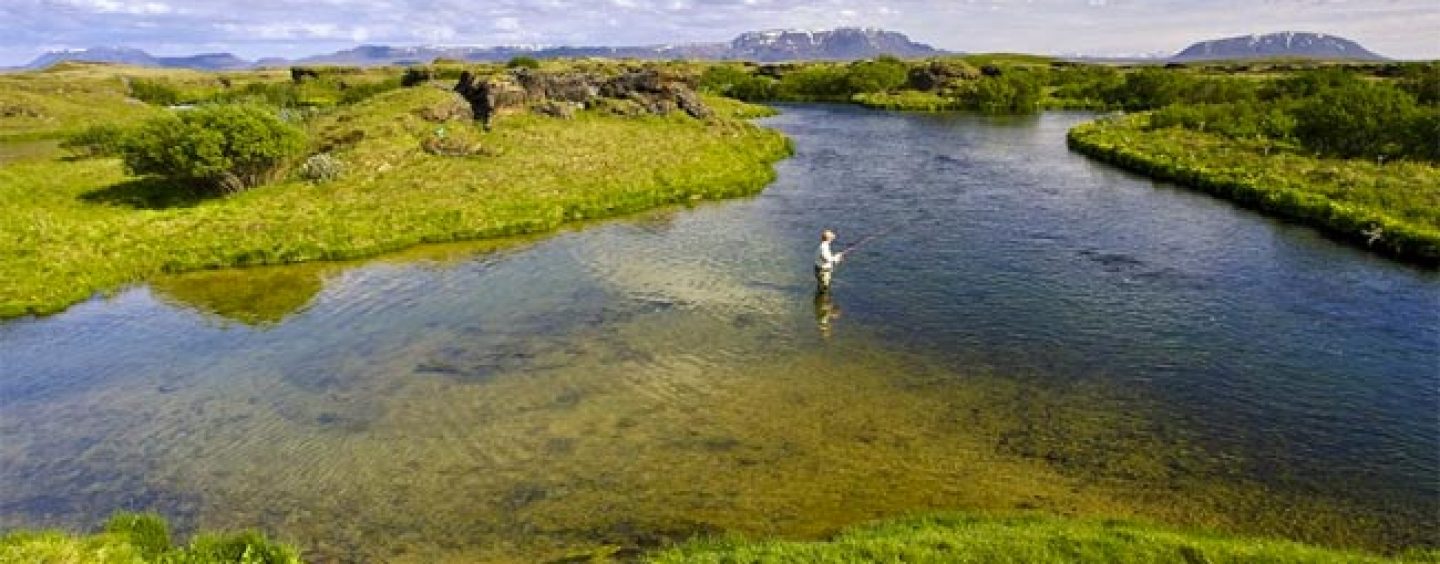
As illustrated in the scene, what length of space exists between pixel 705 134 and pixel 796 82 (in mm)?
84083

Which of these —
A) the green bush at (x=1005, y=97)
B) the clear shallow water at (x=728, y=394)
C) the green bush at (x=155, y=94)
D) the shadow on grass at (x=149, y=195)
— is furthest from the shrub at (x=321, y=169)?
the green bush at (x=155, y=94)

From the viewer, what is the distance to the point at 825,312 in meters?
27.7

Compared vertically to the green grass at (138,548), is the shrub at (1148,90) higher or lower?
higher

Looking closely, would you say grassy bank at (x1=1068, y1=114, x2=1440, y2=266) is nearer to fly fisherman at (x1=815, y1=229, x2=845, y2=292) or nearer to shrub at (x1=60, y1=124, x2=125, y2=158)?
fly fisherman at (x1=815, y1=229, x2=845, y2=292)

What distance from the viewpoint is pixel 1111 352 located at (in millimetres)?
23562

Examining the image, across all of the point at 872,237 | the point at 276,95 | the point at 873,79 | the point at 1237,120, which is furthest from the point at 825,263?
the point at 873,79

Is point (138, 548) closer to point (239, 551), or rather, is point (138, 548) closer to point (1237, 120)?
point (239, 551)

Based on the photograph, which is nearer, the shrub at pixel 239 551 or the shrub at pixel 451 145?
the shrub at pixel 239 551

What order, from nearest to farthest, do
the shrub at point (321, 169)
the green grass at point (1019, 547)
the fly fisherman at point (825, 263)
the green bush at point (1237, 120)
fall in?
the green grass at point (1019, 547)
the fly fisherman at point (825, 263)
the shrub at point (321, 169)
the green bush at point (1237, 120)

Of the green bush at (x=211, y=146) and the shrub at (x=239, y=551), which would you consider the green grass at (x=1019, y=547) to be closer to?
the shrub at (x=239, y=551)

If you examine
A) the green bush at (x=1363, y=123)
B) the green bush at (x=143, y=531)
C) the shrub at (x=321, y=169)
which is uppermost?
the green bush at (x=1363, y=123)

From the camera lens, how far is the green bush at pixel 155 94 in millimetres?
122000

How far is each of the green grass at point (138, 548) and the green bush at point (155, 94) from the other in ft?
432

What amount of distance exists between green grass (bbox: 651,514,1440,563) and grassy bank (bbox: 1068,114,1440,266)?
89.0ft
